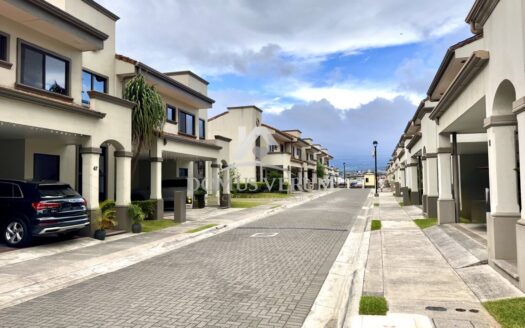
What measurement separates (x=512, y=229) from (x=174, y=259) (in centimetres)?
775

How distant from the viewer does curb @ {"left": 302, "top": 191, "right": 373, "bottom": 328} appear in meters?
6.36

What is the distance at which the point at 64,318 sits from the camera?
20.9 ft

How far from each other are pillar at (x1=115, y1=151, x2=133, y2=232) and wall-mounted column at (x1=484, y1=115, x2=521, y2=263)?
39.1 ft

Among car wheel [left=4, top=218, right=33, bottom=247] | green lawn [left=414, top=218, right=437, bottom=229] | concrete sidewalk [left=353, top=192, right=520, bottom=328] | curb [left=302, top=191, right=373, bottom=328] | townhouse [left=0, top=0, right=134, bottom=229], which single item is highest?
townhouse [left=0, top=0, right=134, bottom=229]

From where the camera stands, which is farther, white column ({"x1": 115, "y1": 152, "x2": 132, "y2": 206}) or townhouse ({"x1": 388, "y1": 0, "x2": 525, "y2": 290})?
white column ({"x1": 115, "y1": 152, "x2": 132, "y2": 206})

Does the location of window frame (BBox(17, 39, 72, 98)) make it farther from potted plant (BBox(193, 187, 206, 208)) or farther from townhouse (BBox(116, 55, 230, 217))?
potted plant (BBox(193, 187, 206, 208))

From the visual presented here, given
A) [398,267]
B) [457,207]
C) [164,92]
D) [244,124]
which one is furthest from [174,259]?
[244,124]

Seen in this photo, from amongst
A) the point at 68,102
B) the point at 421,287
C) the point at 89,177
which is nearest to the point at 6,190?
the point at 89,177

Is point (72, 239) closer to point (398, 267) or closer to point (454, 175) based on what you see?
point (398, 267)

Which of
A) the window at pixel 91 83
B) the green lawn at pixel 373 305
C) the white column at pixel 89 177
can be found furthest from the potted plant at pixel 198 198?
the green lawn at pixel 373 305

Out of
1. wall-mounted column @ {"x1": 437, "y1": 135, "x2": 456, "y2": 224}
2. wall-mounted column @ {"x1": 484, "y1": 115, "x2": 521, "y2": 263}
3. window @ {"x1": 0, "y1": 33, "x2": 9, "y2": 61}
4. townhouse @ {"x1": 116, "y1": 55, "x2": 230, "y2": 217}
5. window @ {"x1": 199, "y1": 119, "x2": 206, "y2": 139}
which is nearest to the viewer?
wall-mounted column @ {"x1": 484, "y1": 115, "x2": 521, "y2": 263}

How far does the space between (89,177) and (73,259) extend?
3791mm

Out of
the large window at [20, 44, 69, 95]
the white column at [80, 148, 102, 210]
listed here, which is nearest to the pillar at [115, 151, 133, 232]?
Answer: the white column at [80, 148, 102, 210]

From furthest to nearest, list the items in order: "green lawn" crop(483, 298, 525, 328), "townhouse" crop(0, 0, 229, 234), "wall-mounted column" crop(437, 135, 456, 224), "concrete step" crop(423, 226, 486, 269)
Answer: "wall-mounted column" crop(437, 135, 456, 224)
"townhouse" crop(0, 0, 229, 234)
"concrete step" crop(423, 226, 486, 269)
"green lawn" crop(483, 298, 525, 328)
